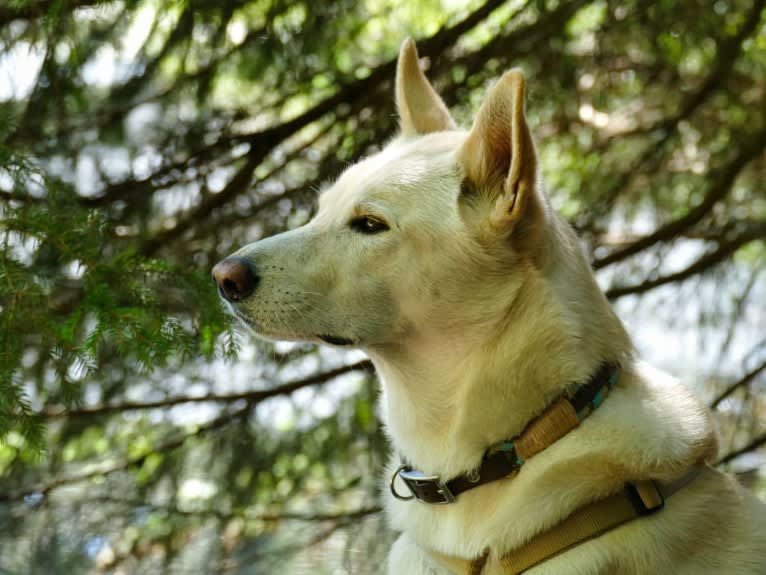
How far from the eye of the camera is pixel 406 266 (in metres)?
2.37

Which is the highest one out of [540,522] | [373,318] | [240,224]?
[373,318]

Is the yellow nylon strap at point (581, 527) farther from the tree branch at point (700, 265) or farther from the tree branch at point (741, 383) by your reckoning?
the tree branch at point (700, 265)

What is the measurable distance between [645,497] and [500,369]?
1.49 feet

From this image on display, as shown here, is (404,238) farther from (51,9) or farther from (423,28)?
(423,28)

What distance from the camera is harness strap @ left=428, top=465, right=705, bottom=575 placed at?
7.01 ft

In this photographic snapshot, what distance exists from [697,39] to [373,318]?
2.80m

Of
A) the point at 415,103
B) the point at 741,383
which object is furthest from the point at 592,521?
the point at 741,383

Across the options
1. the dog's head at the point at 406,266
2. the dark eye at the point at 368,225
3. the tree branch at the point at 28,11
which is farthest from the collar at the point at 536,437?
the tree branch at the point at 28,11

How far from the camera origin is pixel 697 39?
4.37m

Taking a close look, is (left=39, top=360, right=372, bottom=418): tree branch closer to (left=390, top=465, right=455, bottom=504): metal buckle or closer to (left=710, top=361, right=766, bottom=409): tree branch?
(left=710, top=361, right=766, bottom=409): tree branch

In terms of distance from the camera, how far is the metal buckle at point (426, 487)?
7.73ft

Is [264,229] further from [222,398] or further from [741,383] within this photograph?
[741,383]

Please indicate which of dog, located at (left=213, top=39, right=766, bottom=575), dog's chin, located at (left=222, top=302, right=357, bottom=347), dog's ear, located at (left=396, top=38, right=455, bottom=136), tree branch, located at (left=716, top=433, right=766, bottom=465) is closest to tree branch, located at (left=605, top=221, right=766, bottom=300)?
tree branch, located at (left=716, top=433, right=766, bottom=465)

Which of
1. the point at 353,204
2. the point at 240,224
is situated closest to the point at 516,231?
the point at 353,204
